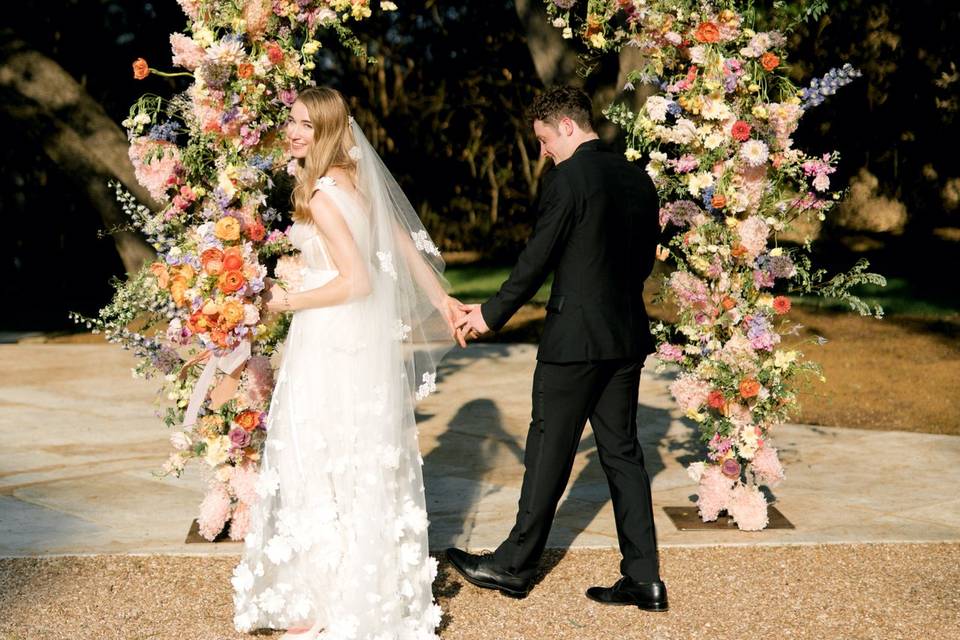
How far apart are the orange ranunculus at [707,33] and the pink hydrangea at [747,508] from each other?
2125 mm

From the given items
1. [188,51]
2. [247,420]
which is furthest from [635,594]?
[188,51]

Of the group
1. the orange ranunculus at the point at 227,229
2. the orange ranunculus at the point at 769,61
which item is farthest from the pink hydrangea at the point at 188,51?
the orange ranunculus at the point at 769,61

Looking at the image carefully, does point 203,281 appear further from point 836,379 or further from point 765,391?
point 836,379

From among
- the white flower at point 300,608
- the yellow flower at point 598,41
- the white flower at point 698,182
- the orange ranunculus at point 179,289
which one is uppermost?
the yellow flower at point 598,41

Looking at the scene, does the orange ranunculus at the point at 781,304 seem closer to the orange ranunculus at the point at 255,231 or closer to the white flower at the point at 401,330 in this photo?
the white flower at the point at 401,330

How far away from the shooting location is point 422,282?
5.03 meters

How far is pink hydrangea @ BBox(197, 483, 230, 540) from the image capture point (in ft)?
19.6

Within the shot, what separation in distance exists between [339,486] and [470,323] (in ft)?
2.99

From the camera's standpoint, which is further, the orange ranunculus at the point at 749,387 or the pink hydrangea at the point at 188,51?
the orange ranunculus at the point at 749,387

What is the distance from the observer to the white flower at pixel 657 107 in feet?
19.3

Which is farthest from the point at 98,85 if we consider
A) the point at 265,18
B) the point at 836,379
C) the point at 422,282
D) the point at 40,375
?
the point at 422,282

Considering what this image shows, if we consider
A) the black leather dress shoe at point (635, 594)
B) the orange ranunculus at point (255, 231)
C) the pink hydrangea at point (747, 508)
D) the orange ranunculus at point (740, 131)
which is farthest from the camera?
the pink hydrangea at point (747, 508)

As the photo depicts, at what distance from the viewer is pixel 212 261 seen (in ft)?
16.3

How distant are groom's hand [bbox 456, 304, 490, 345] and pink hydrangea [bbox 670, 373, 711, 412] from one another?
1.35 metres
